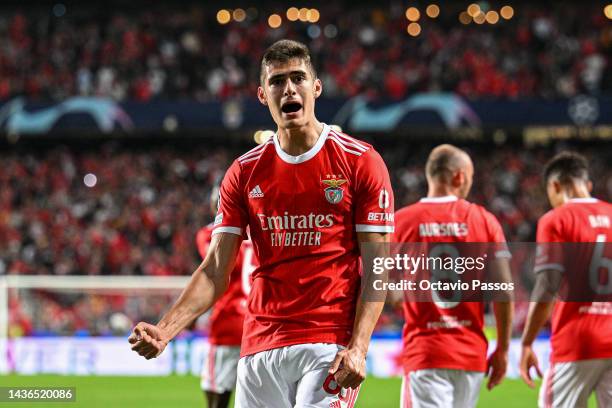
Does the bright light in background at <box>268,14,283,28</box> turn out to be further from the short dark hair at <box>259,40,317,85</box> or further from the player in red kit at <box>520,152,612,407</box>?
the short dark hair at <box>259,40,317,85</box>

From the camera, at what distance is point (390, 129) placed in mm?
24344

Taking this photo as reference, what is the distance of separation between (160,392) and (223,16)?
17.9 metres

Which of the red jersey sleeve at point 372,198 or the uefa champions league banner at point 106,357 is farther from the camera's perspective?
the uefa champions league banner at point 106,357

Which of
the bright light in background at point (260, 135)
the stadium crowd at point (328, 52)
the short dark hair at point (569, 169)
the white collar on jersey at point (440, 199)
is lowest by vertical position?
the white collar on jersey at point (440, 199)

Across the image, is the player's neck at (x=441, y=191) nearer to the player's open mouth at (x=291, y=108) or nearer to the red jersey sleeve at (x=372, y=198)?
the red jersey sleeve at (x=372, y=198)

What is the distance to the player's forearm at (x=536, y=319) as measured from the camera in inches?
213

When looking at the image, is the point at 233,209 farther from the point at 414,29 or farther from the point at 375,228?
the point at 414,29

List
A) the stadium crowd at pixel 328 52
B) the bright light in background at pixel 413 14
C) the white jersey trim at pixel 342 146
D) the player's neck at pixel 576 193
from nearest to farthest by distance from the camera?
the white jersey trim at pixel 342 146 → the player's neck at pixel 576 193 → the stadium crowd at pixel 328 52 → the bright light in background at pixel 413 14

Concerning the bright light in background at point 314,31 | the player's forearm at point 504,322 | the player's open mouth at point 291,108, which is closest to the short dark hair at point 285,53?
the player's open mouth at point 291,108

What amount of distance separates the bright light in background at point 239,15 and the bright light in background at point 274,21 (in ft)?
2.79

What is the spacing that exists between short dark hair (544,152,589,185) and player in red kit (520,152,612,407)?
0.70ft

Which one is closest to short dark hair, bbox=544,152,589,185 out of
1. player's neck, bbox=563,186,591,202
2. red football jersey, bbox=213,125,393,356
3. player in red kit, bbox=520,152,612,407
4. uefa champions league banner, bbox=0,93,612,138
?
player's neck, bbox=563,186,591,202

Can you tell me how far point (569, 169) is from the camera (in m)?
5.66

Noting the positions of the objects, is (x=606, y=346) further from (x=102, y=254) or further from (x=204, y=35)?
(x=204, y=35)
